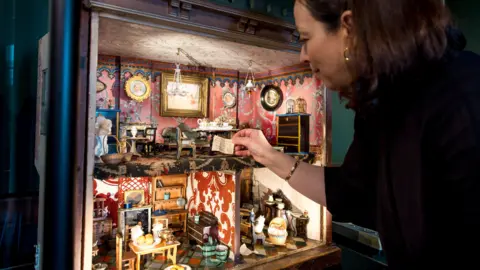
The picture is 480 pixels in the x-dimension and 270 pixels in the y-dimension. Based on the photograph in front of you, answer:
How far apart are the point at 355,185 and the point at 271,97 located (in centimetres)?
188

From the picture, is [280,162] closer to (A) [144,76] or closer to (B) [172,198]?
(B) [172,198]

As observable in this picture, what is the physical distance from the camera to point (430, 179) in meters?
0.59

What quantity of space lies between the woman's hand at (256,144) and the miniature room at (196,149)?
16 cm

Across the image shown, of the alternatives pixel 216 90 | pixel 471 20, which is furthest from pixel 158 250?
pixel 471 20

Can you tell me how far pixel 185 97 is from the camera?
8.22 ft

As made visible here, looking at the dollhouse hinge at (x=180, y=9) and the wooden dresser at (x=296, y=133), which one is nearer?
the dollhouse hinge at (x=180, y=9)

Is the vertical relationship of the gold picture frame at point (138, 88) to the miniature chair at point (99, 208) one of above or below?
above

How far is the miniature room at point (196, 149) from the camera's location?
1.81m

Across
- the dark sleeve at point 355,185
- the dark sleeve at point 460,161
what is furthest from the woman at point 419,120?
the dark sleeve at point 355,185

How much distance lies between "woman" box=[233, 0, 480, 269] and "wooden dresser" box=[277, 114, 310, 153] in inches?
60.2

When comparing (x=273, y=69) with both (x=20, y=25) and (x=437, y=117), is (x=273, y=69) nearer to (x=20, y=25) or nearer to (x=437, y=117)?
(x=20, y=25)

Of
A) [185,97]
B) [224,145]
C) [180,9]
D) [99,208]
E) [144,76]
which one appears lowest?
[99,208]

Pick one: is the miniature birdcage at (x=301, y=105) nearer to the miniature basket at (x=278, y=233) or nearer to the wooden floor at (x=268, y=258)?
the miniature basket at (x=278, y=233)

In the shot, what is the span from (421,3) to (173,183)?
7.09ft
